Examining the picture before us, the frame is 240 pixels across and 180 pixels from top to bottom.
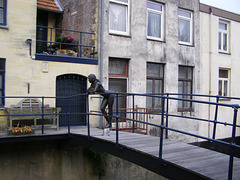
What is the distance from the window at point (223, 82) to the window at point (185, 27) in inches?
116

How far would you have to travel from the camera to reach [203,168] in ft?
13.8

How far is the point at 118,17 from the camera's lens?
11.8 metres

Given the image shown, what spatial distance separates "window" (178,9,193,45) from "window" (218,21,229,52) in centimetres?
222

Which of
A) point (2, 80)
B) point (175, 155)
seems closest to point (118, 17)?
point (2, 80)

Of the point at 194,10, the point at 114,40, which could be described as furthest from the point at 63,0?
the point at 194,10

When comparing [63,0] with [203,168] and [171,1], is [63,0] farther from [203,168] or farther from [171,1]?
[203,168]

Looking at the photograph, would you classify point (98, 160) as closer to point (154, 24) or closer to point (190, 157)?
point (190, 157)

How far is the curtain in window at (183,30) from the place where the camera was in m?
14.1

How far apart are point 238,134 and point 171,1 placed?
847cm

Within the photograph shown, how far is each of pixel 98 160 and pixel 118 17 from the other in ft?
19.8

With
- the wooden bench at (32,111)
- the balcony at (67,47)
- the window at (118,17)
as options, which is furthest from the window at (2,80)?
the window at (118,17)

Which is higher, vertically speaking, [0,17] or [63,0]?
[63,0]

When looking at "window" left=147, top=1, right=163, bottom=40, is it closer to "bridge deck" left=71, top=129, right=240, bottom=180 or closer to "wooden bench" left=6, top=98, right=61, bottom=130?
"wooden bench" left=6, top=98, right=61, bottom=130

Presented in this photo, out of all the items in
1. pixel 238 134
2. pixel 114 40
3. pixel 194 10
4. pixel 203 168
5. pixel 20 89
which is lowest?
pixel 238 134
